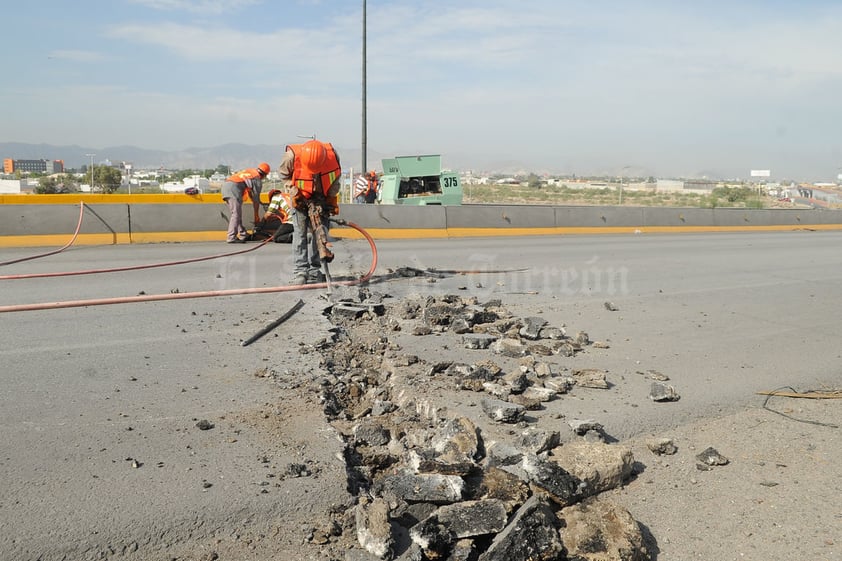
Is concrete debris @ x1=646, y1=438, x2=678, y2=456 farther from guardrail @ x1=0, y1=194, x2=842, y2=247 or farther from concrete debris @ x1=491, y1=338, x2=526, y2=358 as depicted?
guardrail @ x1=0, y1=194, x2=842, y2=247

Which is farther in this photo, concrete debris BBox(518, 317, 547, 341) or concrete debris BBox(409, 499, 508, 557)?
concrete debris BBox(518, 317, 547, 341)

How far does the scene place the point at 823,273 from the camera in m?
Result: 12.4

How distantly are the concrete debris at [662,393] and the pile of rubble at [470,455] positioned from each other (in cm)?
37

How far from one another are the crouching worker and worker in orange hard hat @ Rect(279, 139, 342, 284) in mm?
4804

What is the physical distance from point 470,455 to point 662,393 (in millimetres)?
1914

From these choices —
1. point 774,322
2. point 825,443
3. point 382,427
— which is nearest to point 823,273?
point 774,322

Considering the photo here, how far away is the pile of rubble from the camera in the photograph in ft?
9.96

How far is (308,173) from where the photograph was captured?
28.8ft

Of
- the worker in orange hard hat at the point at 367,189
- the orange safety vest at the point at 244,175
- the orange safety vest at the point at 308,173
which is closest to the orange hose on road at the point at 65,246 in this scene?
the orange safety vest at the point at 244,175

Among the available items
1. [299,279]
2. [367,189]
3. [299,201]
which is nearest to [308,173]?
[299,201]

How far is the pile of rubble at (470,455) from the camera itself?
9.96 feet

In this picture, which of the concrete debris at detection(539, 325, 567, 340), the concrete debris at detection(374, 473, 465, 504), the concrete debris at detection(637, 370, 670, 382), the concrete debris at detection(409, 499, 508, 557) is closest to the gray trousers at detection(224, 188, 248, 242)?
the concrete debris at detection(539, 325, 567, 340)

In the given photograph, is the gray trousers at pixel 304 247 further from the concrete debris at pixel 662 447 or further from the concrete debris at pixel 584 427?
the concrete debris at pixel 662 447

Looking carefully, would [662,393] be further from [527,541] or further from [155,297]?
[155,297]
